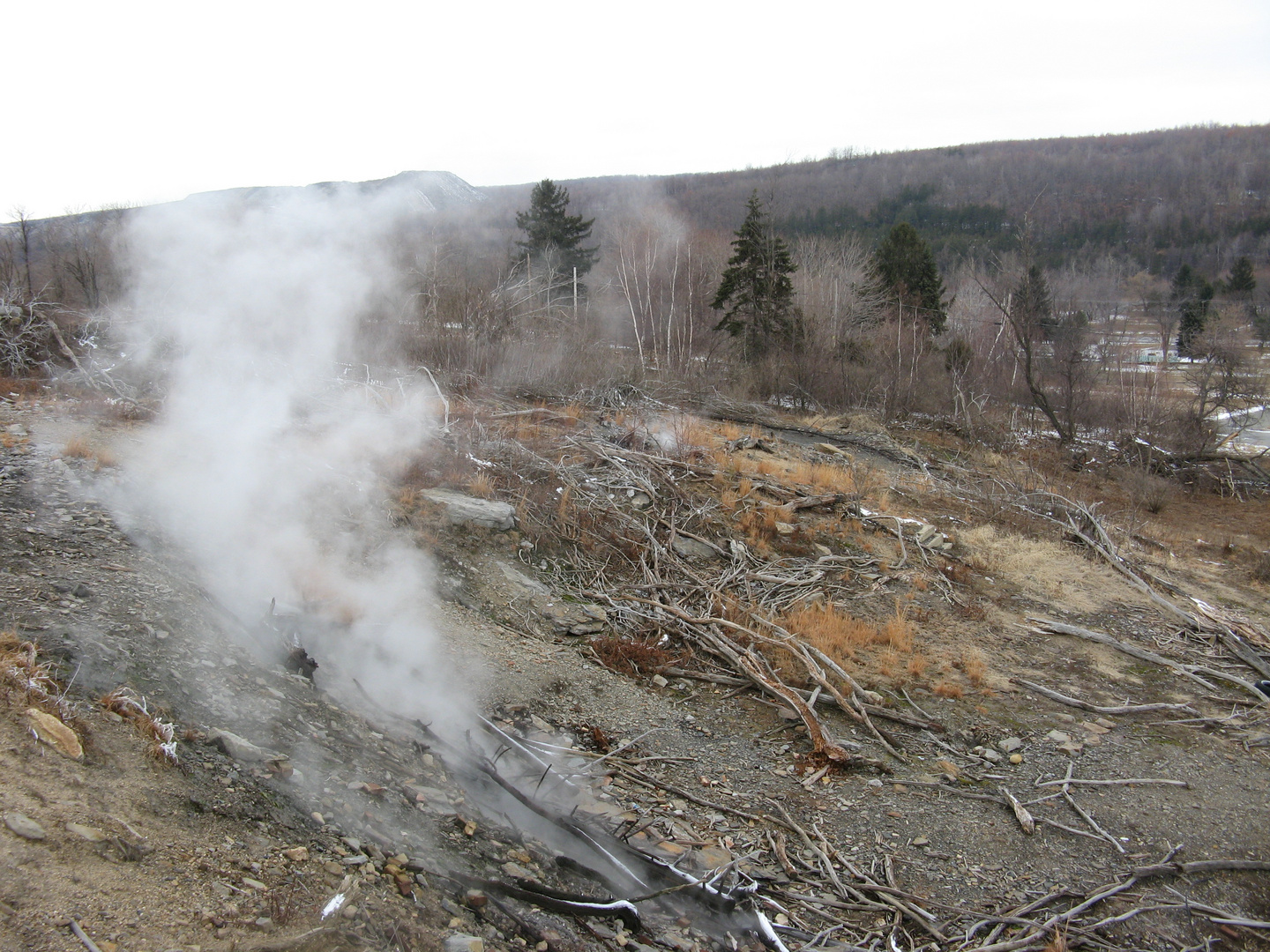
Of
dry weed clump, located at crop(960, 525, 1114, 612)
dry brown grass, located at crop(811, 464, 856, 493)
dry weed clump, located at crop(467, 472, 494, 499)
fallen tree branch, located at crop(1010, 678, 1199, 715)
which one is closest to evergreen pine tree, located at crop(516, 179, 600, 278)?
dry brown grass, located at crop(811, 464, 856, 493)

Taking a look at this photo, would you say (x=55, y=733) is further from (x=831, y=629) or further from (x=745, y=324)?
(x=745, y=324)

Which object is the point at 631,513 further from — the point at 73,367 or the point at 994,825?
the point at 73,367

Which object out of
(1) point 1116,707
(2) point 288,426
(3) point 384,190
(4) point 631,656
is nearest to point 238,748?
(4) point 631,656

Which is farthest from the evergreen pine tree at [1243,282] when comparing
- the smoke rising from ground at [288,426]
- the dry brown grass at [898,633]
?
the smoke rising from ground at [288,426]

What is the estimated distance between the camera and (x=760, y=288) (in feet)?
75.0

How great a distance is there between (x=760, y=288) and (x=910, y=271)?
8.87 meters

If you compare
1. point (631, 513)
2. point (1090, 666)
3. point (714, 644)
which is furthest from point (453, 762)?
point (1090, 666)

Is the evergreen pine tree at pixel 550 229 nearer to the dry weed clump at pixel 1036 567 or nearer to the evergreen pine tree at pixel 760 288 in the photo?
the evergreen pine tree at pixel 760 288

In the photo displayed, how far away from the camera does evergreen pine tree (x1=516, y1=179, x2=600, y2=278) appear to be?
3030 cm

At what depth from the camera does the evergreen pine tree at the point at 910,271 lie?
87.7 ft

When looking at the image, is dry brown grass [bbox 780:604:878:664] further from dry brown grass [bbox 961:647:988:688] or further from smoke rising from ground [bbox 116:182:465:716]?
smoke rising from ground [bbox 116:182:465:716]

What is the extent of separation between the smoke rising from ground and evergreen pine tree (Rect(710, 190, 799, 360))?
14.3 metres

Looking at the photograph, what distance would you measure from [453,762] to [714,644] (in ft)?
9.60

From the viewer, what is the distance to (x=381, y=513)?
23.0ft
